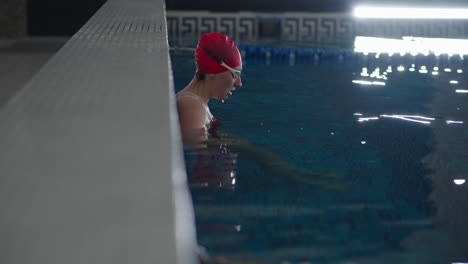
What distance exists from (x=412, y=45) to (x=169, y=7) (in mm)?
2991

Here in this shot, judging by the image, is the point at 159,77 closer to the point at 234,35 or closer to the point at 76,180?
the point at 76,180

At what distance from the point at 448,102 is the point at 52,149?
12.3 feet

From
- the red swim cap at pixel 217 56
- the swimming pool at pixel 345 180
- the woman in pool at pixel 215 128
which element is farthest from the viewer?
the red swim cap at pixel 217 56

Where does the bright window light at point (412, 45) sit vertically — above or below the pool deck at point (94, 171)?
below

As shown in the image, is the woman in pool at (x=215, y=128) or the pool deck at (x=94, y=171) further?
the woman in pool at (x=215, y=128)

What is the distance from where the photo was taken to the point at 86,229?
81 cm

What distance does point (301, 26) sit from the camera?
28.9ft

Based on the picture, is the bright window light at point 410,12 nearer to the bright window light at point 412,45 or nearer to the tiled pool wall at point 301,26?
the tiled pool wall at point 301,26

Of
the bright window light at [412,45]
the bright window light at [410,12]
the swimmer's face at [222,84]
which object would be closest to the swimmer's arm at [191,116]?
the swimmer's face at [222,84]

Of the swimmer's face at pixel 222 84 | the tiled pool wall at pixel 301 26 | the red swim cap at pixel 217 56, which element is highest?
the red swim cap at pixel 217 56

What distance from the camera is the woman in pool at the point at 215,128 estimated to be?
2568 mm

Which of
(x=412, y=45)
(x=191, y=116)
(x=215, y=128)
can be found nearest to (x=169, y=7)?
(x=412, y=45)

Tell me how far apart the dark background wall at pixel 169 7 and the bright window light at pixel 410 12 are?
0.08 meters

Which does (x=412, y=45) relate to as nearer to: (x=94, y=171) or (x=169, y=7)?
(x=169, y=7)
